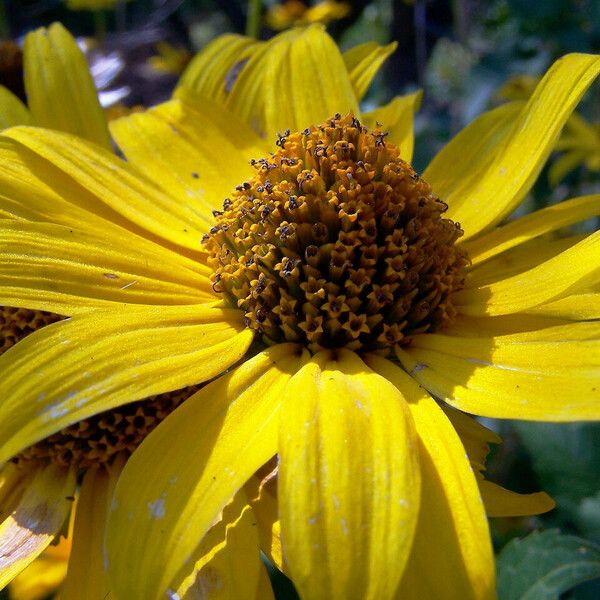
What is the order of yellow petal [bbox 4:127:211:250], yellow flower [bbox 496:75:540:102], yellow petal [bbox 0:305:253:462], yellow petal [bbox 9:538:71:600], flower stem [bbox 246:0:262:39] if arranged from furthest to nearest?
yellow flower [bbox 496:75:540:102] < flower stem [bbox 246:0:262:39] < yellow petal [bbox 9:538:71:600] < yellow petal [bbox 4:127:211:250] < yellow petal [bbox 0:305:253:462]

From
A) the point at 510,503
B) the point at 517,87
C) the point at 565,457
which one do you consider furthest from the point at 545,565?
the point at 517,87

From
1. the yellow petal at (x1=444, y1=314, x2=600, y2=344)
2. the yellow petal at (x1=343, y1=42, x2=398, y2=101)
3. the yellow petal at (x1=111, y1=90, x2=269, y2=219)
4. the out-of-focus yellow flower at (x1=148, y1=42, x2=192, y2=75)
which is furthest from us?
the out-of-focus yellow flower at (x1=148, y1=42, x2=192, y2=75)

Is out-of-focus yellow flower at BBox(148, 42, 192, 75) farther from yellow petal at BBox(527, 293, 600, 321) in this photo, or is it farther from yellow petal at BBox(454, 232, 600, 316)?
yellow petal at BBox(527, 293, 600, 321)

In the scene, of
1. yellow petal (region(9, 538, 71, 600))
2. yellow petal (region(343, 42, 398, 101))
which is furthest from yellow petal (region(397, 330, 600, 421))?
yellow petal (region(9, 538, 71, 600))

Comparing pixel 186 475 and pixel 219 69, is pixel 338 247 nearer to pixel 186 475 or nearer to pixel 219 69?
pixel 186 475

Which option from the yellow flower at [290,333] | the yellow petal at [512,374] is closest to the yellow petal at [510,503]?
the yellow flower at [290,333]

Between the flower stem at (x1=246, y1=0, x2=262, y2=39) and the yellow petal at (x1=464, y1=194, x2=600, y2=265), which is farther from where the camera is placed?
the flower stem at (x1=246, y1=0, x2=262, y2=39)

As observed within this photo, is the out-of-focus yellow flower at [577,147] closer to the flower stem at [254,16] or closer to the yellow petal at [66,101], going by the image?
the flower stem at [254,16]
